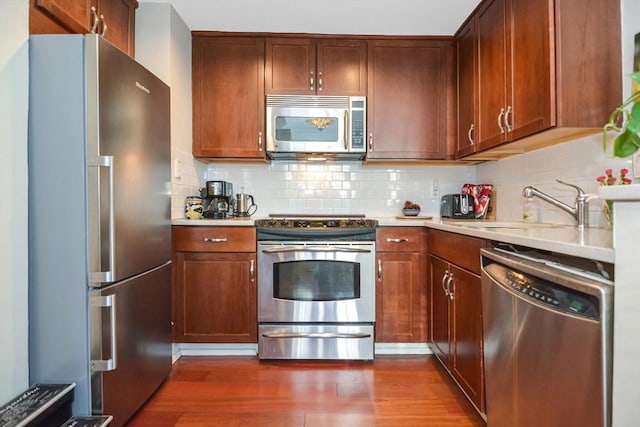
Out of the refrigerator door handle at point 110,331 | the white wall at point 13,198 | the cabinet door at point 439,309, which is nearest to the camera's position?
the white wall at point 13,198

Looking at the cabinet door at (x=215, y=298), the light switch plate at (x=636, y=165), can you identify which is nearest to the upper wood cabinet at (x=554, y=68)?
the light switch plate at (x=636, y=165)

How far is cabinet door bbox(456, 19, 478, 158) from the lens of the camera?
2372 millimetres

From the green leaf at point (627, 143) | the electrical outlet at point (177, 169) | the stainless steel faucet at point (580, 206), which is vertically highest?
the electrical outlet at point (177, 169)

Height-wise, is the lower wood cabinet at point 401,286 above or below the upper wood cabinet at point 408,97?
below

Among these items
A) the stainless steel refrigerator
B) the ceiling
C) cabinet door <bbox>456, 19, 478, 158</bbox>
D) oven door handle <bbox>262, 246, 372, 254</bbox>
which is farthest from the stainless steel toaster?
the stainless steel refrigerator

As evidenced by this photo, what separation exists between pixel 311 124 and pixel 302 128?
0.23 feet

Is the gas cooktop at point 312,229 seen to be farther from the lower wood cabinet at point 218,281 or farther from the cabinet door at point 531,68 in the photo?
the cabinet door at point 531,68

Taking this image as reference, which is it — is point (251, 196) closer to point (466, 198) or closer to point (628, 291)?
point (466, 198)

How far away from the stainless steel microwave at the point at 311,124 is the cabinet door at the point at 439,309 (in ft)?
3.41

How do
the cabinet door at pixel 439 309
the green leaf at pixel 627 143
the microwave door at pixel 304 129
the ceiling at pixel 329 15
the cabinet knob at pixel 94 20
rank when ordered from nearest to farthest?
the green leaf at pixel 627 143
the cabinet knob at pixel 94 20
the cabinet door at pixel 439 309
the ceiling at pixel 329 15
the microwave door at pixel 304 129

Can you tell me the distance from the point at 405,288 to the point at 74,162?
1.89 meters

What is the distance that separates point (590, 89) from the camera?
1579 mm

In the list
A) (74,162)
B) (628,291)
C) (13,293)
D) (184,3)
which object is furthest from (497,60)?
(13,293)

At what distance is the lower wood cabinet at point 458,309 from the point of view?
5.43ft
